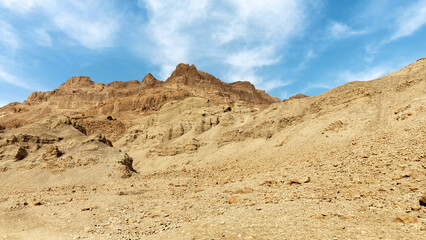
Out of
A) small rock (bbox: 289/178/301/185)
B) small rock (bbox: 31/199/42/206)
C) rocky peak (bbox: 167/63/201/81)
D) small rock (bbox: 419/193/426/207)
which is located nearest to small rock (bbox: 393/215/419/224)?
small rock (bbox: 419/193/426/207)

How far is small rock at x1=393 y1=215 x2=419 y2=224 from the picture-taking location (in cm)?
555

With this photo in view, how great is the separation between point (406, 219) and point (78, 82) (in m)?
175

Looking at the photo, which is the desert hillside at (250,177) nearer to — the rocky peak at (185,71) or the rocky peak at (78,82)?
the rocky peak at (185,71)

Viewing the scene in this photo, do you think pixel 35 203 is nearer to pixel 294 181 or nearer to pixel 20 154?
pixel 294 181

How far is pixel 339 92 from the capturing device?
25.4 meters

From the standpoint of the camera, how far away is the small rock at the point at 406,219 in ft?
18.2

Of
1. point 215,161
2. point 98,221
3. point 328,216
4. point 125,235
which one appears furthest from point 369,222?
point 215,161

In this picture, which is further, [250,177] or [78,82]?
[78,82]

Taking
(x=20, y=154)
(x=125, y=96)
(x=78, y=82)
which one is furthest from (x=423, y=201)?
(x=78, y=82)

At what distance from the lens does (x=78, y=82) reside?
15550 centimetres

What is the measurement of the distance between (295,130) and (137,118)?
2914 inches

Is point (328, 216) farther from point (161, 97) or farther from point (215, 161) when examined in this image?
point (161, 97)

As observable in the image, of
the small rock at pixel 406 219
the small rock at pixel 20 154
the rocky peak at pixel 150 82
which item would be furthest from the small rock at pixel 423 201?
the rocky peak at pixel 150 82

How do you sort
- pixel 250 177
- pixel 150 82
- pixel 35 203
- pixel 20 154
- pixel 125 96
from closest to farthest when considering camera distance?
pixel 35 203 < pixel 250 177 < pixel 20 154 < pixel 125 96 < pixel 150 82
